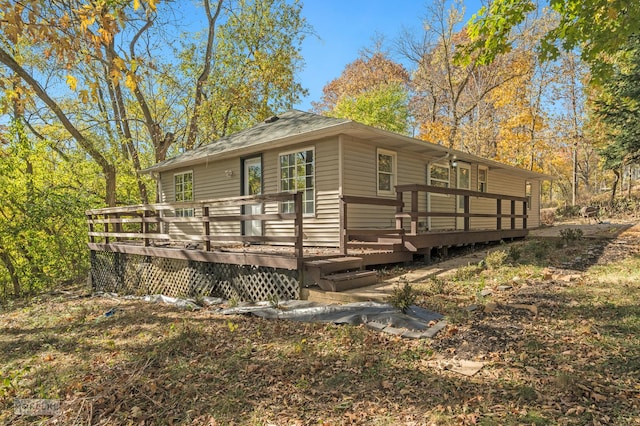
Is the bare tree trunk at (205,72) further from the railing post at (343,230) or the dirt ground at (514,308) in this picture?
the dirt ground at (514,308)

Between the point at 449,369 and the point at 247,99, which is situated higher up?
the point at 247,99

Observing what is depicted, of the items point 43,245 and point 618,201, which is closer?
point 43,245

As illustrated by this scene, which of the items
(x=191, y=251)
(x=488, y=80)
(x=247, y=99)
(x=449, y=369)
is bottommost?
(x=449, y=369)

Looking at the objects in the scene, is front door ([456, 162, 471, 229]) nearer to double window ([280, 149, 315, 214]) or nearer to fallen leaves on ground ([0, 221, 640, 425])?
double window ([280, 149, 315, 214])

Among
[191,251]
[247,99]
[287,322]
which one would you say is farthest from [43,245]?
[287,322]

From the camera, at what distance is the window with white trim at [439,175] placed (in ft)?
34.1

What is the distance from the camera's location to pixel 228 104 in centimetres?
1873

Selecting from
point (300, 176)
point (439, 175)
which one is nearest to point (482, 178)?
point (439, 175)

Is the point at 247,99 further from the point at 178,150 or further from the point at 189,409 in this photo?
the point at 189,409

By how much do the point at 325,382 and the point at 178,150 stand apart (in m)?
20.6

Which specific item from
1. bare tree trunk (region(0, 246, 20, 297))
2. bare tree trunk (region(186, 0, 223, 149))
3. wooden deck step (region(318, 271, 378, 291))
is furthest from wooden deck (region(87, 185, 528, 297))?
bare tree trunk (region(186, 0, 223, 149))

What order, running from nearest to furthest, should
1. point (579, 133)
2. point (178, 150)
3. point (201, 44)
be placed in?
point (201, 44) → point (178, 150) → point (579, 133)

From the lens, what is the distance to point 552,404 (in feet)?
8.15

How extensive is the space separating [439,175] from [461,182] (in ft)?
3.85
